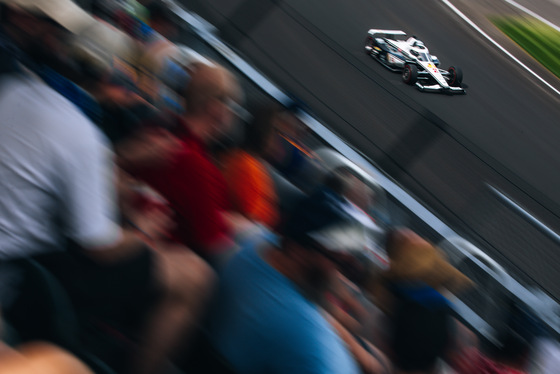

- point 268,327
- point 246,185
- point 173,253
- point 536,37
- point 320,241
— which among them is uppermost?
point 536,37

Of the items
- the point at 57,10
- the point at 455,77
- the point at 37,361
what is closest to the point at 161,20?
the point at 57,10

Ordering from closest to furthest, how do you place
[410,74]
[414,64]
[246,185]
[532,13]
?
[246,185] → [410,74] → [414,64] → [532,13]

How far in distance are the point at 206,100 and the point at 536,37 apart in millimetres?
15641

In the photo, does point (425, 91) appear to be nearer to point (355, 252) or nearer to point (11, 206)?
point (355, 252)

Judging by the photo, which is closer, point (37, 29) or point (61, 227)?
point (61, 227)

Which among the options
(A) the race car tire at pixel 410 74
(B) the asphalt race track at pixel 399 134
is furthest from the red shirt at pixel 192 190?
(A) the race car tire at pixel 410 74

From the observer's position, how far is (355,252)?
2.46 m

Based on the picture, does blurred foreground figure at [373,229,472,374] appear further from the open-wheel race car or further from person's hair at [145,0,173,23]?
the open-wheel race car

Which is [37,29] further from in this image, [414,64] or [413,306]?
[414,64]

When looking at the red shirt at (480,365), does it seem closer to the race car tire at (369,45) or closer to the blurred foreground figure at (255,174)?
the blurred foreground figure at (255,174)

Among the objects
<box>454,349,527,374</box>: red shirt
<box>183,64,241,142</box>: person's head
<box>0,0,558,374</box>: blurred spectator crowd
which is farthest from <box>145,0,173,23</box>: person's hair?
<box>454,349,527,374</box>: red shirt

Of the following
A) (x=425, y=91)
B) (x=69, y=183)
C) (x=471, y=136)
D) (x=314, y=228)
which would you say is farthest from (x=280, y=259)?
(x=425, y=91)

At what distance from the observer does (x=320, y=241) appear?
2.30m

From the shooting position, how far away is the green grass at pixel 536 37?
51.5ft
